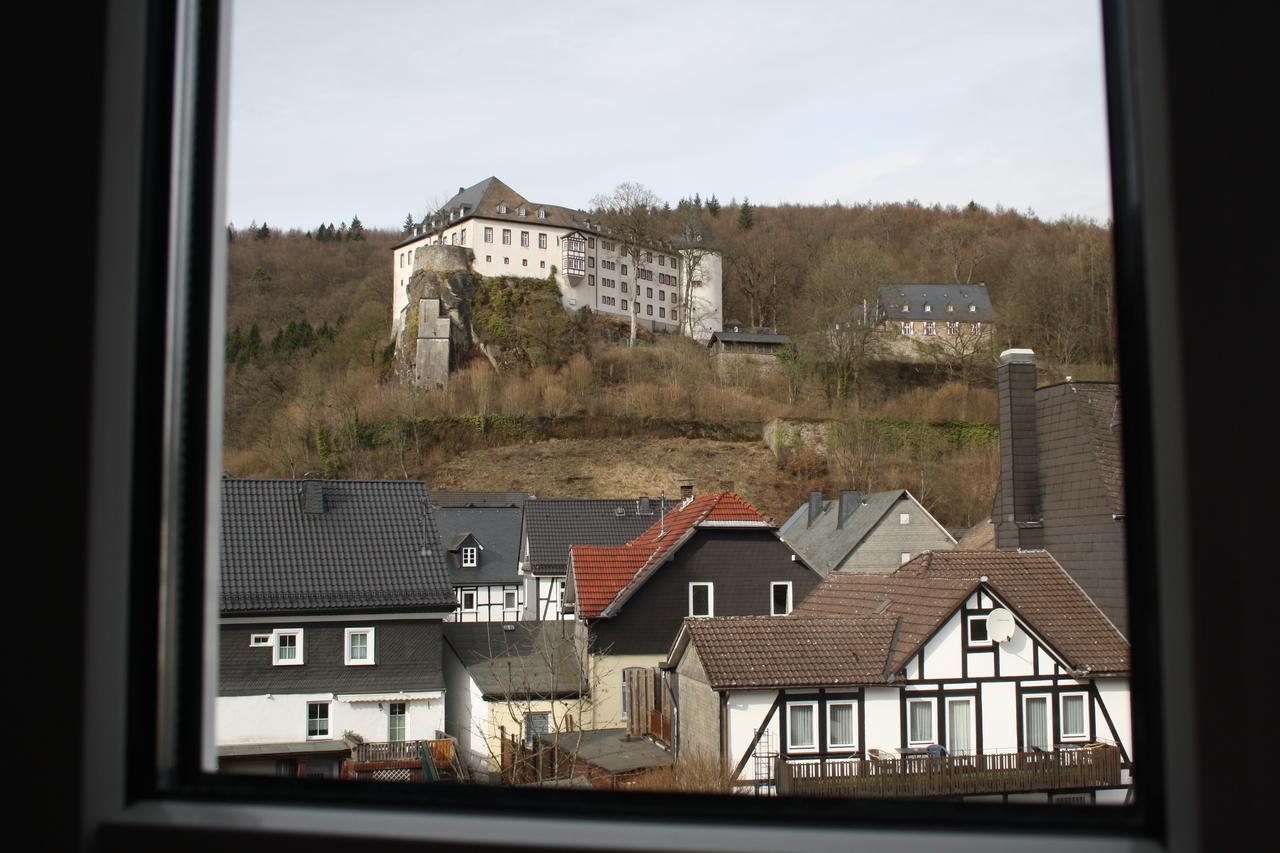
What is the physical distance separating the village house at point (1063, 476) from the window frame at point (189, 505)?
28.5 ft

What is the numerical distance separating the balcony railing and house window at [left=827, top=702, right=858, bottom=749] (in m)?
0.29

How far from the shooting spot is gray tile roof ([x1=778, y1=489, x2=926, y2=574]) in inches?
801

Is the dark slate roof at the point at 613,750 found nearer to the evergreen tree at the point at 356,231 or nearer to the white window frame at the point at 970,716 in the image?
the white window frame at the point at 970,716

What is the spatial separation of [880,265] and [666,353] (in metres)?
10.3

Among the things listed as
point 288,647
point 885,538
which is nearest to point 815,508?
point 885,538

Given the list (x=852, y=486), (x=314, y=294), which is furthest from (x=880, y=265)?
(x=314, y=294)

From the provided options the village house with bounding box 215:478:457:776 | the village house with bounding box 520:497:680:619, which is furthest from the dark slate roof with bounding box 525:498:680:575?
Answer: the village house with bounding box 215:478:457:776

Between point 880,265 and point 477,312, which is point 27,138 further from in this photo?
point 477,312

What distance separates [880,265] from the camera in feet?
116

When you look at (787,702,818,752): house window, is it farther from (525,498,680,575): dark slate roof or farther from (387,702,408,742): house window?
(525,498,680,575): dark slate roof

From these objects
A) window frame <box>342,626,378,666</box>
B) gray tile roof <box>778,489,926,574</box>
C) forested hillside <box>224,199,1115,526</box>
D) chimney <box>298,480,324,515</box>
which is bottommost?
window frame <box>342,626,378,666</box>

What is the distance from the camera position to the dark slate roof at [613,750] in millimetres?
9031

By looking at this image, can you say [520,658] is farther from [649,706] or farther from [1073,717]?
[1073,717]

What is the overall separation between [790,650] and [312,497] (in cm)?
599
